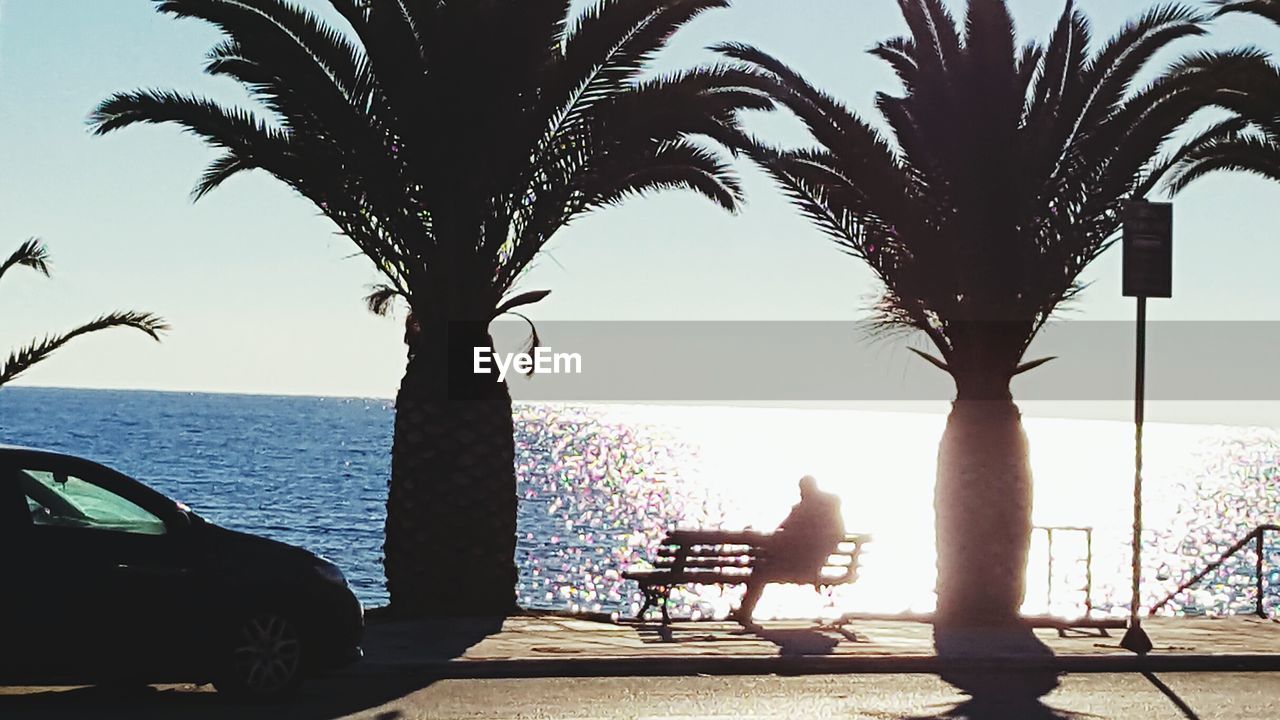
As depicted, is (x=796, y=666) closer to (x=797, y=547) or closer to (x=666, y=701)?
(x=666, y=701)

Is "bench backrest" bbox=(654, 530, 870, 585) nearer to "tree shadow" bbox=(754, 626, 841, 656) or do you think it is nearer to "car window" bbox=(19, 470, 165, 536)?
"tree shadow" bbox=(754, 626, 841, 656)

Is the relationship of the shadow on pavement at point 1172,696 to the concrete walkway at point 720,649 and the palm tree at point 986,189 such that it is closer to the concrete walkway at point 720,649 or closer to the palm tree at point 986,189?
the concrete walkway at point 720,649

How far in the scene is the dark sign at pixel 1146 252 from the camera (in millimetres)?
14406

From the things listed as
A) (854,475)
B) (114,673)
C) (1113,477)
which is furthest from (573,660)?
(1113,477)

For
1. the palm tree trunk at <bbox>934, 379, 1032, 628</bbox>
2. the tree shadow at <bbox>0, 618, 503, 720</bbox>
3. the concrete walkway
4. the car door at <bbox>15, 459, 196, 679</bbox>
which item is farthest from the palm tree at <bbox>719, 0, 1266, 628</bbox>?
the car door at <bbox>15, 459, 196, 679</bbox>

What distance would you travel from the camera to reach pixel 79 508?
10.6 metres

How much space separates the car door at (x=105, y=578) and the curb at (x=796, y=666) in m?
1.87

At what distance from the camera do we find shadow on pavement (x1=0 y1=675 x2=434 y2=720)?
998 centimetres

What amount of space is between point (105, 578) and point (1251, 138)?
43.7 ft

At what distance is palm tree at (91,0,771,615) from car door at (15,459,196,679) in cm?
579

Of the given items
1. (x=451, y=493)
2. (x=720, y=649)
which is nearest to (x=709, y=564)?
(x=451, y=493)

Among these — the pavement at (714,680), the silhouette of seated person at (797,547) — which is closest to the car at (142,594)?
the pavement at (714,680)

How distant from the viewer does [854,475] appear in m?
151

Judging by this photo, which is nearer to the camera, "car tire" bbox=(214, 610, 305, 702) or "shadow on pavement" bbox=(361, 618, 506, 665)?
"car tire" bbox=(214, 610, 305, 702)
